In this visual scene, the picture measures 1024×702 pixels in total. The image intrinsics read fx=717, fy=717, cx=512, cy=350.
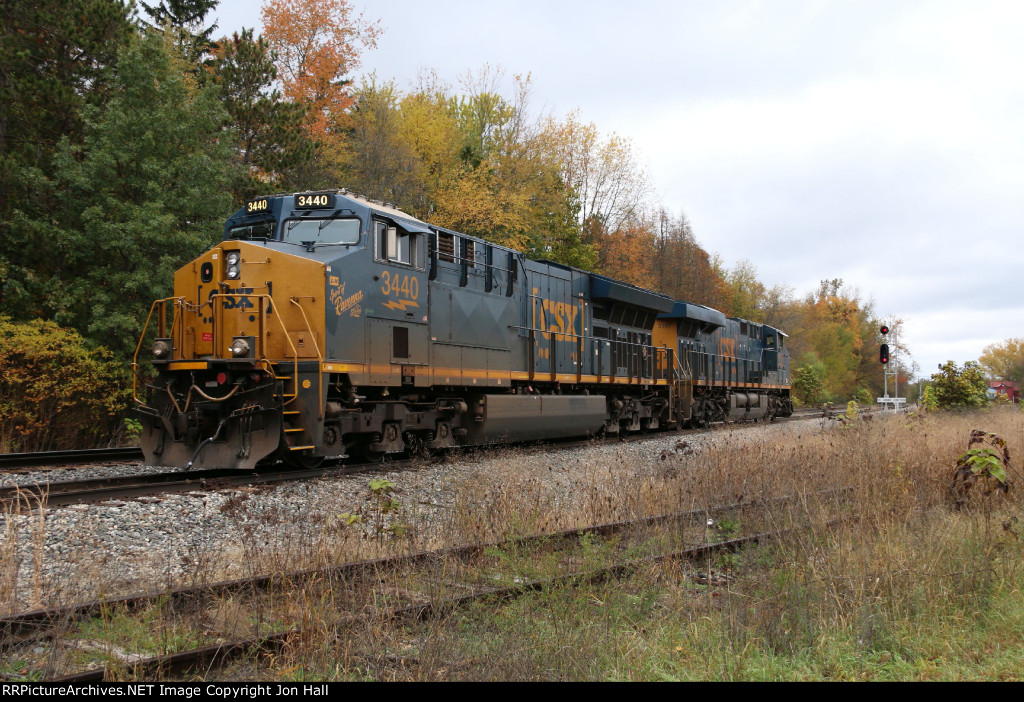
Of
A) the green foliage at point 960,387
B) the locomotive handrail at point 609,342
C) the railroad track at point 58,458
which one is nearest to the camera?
the railroad track at point 58,458

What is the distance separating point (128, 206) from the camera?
15.4 m

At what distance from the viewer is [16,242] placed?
15.5m

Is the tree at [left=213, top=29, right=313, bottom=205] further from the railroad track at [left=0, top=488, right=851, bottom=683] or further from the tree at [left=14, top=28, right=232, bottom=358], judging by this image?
the railroad track at [left=0, top=488, right=851, bottom=683]

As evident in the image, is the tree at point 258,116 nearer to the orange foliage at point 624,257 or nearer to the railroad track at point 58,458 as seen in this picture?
the railroad track at point 58,458

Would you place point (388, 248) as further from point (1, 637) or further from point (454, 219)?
point (454, 219)

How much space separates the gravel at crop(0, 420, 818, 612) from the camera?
514 cm

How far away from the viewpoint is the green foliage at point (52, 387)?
14141mm

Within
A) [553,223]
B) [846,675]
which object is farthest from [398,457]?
[553,223]

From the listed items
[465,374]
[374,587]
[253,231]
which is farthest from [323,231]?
[374,587]

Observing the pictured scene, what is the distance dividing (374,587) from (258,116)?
63.9 feet

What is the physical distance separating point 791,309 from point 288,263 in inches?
2294

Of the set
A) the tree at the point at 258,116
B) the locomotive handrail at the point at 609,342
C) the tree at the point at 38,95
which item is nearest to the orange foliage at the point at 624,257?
the locomotive handrail at the point at 609,342

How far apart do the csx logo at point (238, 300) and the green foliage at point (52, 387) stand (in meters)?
7.30

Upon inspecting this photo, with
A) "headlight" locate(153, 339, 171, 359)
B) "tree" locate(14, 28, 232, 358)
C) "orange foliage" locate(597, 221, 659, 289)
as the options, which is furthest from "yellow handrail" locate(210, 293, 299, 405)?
"orange foliage" locate(597, 221, 659, 289)
